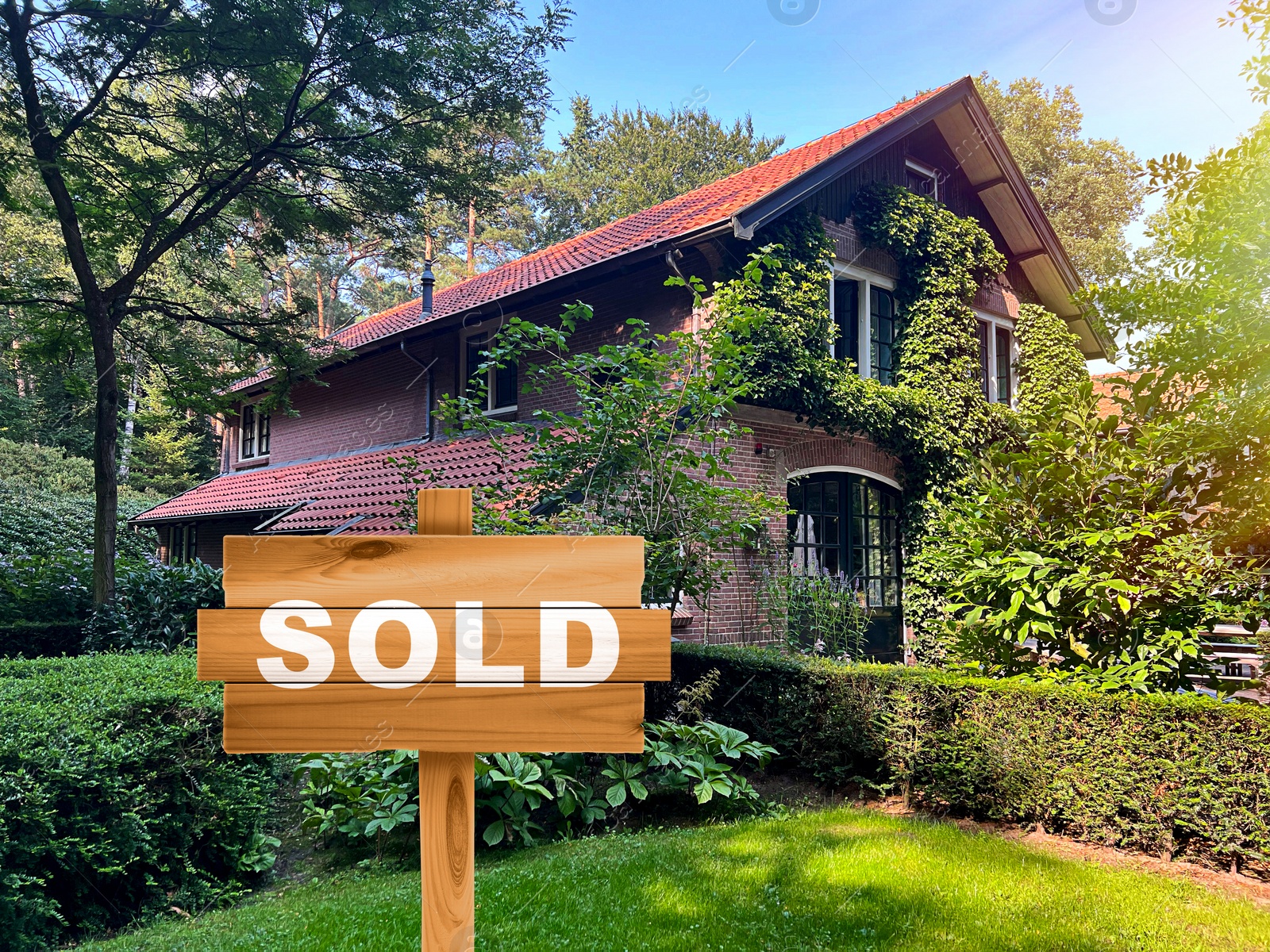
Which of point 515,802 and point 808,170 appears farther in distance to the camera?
point 808,170

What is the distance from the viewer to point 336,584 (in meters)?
2.02

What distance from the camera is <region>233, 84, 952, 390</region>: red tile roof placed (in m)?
10.4

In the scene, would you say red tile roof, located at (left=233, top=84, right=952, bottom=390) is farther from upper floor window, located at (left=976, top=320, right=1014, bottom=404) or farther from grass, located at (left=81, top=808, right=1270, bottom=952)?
grass, located at (left=81, top=808, right=1270, bottom=952)

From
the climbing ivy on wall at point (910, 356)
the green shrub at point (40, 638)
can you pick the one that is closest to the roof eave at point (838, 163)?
the climbing ivy on wall at point (910, 356)

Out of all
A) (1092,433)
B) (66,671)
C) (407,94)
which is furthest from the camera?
(407,94)

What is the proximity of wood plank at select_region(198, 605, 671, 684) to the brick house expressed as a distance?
6913mm

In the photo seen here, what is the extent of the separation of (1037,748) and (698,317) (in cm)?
670

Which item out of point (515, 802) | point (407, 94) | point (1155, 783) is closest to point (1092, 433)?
point (1155, 783)

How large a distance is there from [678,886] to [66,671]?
14.4 ft

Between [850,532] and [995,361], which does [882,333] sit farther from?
[995,361]

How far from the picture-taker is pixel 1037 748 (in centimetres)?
538

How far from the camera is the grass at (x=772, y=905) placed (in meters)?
3.47

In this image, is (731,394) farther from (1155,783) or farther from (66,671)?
(66,671)

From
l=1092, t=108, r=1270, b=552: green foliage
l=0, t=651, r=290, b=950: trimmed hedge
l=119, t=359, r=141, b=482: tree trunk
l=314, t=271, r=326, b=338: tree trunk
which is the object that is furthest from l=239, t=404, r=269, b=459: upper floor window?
l=1092, t=108, r=1270, b=552: green foliage
